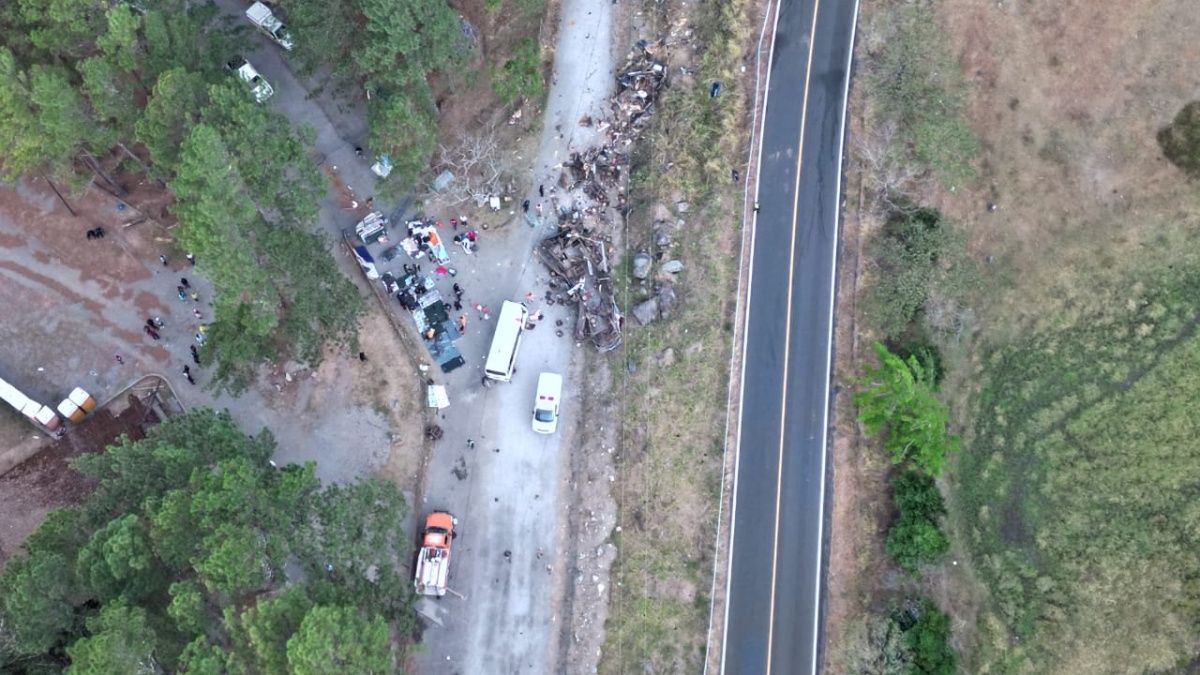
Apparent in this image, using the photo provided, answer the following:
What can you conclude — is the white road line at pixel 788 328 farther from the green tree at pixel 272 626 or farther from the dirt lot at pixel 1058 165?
the green tree at pixel 272 626

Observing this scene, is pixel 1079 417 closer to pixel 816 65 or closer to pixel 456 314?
pixel 816 65

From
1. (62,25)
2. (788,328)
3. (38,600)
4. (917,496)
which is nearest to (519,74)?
(788,328)

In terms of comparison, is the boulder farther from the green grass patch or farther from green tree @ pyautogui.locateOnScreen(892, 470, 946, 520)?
the green grass patch

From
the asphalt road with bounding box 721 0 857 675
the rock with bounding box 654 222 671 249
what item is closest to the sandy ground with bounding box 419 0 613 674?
the rock with bounding box 654 222 671 249

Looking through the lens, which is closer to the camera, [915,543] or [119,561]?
[119,561]

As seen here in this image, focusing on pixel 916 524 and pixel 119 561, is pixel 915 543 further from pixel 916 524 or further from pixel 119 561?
→ pixel 119 561

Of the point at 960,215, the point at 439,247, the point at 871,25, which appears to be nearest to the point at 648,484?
the point at 439,247
